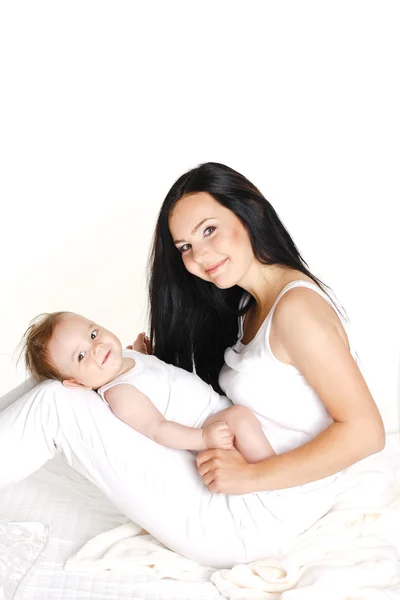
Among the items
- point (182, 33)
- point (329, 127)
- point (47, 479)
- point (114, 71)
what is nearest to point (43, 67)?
point (114, 71)

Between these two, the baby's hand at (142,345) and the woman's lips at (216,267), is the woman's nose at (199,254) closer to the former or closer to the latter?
the woman's lips at (216,267)

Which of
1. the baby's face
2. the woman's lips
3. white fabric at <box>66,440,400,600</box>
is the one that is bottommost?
white fabric at <box>66,440,400,600</box>

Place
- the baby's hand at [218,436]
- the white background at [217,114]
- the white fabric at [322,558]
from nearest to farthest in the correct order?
the white fabric at [322,558]
the baby's hand at [218,436]
the white background at [217,114]

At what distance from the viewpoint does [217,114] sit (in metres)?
3.97

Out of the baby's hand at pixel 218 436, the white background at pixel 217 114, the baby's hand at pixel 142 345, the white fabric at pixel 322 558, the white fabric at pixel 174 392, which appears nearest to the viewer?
the white fabric at pixel 322 558

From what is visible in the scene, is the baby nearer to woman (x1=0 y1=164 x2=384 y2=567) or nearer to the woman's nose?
woman (x1=0 y1=164 x2=384 y2=567)

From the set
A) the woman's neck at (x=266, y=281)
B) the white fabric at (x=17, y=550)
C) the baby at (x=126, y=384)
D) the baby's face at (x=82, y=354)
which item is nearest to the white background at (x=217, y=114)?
the woman's neck at (x=266, y=281)

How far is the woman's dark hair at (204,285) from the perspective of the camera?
2.38 meters

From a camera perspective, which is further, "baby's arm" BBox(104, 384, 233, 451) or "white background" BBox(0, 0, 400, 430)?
"white background" BBox(0, 0, 400, 430)

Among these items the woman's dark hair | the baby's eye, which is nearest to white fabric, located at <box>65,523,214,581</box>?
the woman's dark hair

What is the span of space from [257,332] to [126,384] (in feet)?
1.30

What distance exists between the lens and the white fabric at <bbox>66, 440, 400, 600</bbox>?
2.07 meters

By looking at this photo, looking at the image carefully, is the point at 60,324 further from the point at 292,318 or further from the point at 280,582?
the point at 280,582

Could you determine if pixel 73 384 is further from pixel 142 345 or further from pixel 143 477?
pixel 142 345
